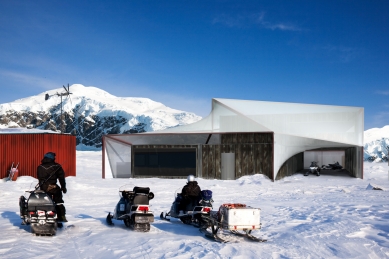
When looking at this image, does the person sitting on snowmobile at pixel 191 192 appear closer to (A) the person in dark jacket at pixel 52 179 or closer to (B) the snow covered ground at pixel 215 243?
(B) the snow covered ground at pixel 215 243

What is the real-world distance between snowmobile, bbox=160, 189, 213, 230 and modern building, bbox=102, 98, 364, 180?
14.8m

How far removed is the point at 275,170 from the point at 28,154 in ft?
49.2

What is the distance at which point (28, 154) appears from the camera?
22969 millimetres

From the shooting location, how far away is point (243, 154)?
2483 cm

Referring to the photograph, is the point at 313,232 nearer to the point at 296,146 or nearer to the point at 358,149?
the point at 296,146

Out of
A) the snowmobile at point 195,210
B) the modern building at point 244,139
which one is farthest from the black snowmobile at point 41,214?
the modern building at point 244,139

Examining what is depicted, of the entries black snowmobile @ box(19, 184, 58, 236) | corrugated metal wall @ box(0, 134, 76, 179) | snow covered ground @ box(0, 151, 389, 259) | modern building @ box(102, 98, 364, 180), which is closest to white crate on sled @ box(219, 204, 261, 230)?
snow covered ground @ box(0, 151, 389, 259)

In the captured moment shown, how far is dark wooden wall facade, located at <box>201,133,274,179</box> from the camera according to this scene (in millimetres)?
24266

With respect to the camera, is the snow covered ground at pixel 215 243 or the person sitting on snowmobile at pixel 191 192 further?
the person sitting on snowmobile at pixel 191 192

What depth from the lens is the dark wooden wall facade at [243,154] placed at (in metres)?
24.3

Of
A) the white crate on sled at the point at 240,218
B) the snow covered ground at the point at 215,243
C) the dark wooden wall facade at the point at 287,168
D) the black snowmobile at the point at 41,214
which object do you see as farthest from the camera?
the dark wooden wall facade at the point at 287,168

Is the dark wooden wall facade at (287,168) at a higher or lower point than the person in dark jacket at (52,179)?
lower

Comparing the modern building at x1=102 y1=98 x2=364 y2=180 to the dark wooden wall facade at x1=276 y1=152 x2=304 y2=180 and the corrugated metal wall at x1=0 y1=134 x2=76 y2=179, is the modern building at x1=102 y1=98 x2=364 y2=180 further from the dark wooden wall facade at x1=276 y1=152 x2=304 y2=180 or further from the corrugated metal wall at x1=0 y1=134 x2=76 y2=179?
the corrugated metal wall at x1=0 y1=134 x2=76 y2=179

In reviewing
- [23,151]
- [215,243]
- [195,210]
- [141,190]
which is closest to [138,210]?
[141,190]
